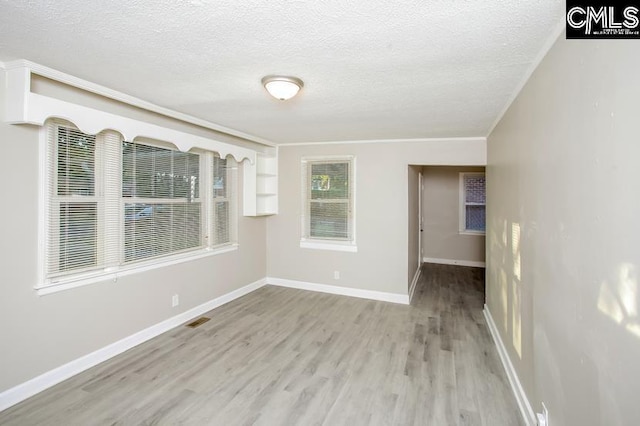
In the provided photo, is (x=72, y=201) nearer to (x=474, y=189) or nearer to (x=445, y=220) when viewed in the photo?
(x=445, y=220)

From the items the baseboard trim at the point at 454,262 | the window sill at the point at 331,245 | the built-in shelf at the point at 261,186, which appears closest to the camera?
the built-in shelf at the point at 261,186

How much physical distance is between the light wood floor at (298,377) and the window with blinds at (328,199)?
4.69ft

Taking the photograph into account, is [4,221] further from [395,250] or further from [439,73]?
[395,250]

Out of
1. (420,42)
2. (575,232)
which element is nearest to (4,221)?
(420,42)

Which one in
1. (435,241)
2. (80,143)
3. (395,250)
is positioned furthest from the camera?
(435,241)

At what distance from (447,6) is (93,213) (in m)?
3.10

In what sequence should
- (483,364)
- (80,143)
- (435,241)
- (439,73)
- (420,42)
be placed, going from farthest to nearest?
(435,241), (483,364), (80,143), (439,73), (420,42)

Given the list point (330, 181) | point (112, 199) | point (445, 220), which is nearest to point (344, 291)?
point (330, 181)

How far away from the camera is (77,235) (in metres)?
2.69

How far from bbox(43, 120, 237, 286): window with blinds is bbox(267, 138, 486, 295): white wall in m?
1.36

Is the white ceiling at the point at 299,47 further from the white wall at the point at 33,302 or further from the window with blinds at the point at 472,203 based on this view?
the window with blinds at the point at 472,203

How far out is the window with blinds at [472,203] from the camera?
709 centimetres

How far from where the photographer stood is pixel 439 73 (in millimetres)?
2219

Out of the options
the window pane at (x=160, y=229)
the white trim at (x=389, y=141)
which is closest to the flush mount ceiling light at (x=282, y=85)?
the window pane at (x=160, y=229)
